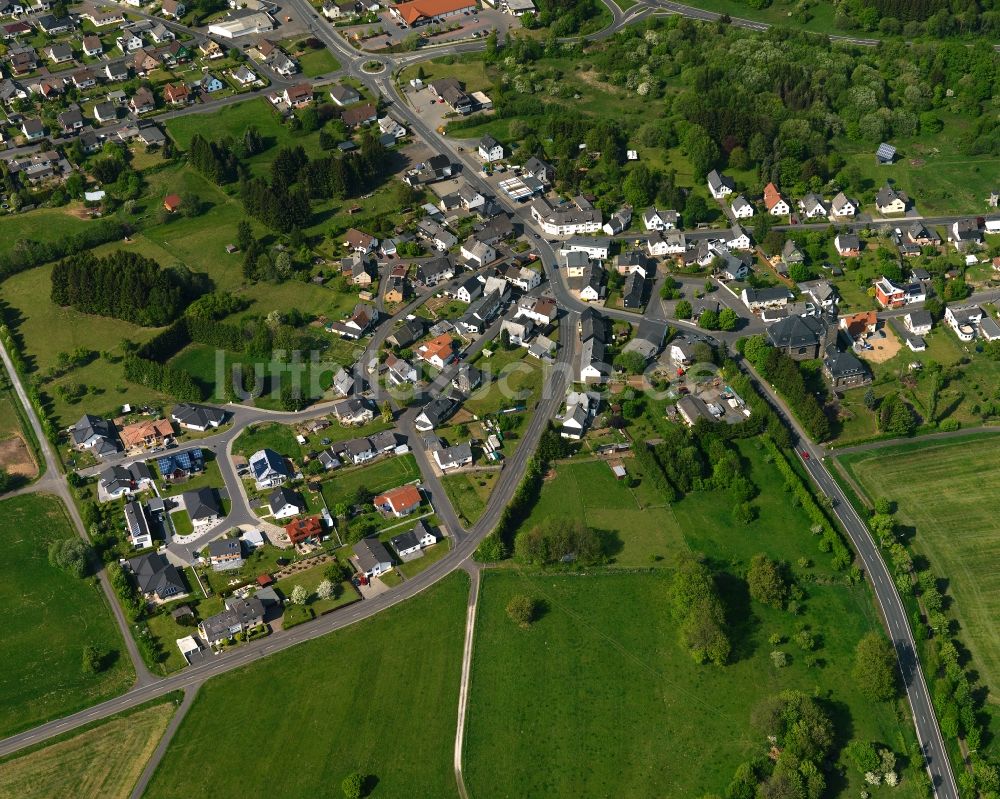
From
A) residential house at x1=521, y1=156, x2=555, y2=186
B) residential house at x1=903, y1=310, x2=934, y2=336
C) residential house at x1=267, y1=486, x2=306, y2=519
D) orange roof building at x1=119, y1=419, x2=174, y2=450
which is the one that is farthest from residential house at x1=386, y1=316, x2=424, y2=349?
residential house at x1=903, y1=310, x2=934, y2=336

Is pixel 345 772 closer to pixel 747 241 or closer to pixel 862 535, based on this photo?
pixel 862 535

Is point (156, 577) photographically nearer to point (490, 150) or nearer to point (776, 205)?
point (490, 150)

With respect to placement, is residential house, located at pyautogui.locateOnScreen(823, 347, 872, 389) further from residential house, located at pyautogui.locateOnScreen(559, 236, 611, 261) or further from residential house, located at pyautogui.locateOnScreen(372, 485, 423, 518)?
residential house, located at pyautogui.locateOnScreen(372, 485, 423, 518)

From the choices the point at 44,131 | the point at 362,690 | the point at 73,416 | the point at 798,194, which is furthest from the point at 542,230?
the point at 44,131

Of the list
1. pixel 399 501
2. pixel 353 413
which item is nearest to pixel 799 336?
pixel 399 501

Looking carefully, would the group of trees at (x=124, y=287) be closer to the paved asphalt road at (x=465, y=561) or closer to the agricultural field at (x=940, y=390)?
the paved asphalt road at (x=465, y=561)
